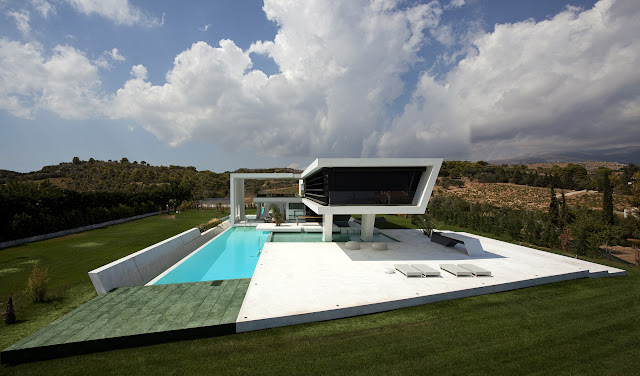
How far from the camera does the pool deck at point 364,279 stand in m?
7.17

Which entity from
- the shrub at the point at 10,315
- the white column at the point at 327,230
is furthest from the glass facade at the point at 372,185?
the shrub at the point at 10,315

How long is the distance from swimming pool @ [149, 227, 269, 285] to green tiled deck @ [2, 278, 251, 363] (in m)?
1.92

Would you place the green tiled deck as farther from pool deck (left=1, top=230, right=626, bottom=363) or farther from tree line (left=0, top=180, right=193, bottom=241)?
tree line (left=0, top=180, right=193, bottom=241)

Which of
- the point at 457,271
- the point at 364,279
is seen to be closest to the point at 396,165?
the point at 457,271

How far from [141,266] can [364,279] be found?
8.57 m

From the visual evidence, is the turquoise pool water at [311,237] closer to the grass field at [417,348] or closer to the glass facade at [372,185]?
the glass facade at [372,185]

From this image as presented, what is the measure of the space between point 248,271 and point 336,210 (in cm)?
500

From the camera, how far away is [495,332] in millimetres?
6430

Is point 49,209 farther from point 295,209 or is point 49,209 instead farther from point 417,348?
point 417,348

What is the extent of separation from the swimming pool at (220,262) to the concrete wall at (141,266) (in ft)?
2.34

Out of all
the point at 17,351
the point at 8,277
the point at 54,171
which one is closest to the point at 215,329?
the point at 17,351

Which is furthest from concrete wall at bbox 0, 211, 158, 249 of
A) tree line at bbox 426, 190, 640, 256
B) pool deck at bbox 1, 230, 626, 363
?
tree line at bbox 426, 190, 640, 256

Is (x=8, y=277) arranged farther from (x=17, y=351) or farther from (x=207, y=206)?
(x=207, y=206)

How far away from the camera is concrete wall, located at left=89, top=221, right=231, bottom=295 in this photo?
27.8 feet
